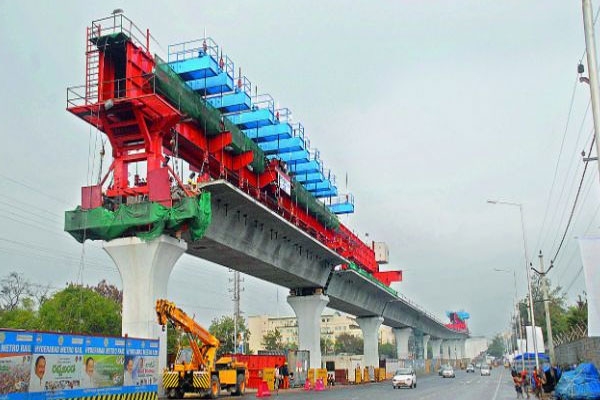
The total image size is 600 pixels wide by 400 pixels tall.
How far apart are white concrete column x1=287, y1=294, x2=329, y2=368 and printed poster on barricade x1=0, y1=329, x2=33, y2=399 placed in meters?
36.3

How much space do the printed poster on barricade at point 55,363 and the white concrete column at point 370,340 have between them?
57215mm

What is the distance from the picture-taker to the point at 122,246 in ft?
91.0

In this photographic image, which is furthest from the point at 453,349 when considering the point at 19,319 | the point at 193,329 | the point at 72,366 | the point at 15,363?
the point at 15,363

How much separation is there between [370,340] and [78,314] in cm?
3316

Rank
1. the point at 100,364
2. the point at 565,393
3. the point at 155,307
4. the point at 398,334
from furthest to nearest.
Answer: the point at 398,334
the point at 155,307
the point at 565,393
the point at 100,364

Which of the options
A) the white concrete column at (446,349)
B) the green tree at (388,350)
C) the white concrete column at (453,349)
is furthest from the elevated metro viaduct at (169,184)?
the white concrete column at (453,349)

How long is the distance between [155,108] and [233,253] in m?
10.6

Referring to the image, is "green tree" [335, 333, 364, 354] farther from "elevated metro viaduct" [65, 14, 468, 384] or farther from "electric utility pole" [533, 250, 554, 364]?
"elevated metro viaduct" [65, 14, 468, 384]

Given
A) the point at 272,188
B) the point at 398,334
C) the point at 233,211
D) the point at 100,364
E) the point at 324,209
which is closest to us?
the point at 100,364

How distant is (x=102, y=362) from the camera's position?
62.7 ft

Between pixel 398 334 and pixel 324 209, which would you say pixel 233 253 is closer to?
pixel 324 209

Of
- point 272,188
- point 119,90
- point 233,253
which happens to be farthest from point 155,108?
point 272,188

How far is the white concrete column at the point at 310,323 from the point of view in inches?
2004

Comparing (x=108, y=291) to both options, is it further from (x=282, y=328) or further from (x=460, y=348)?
(x=460, y=348)
